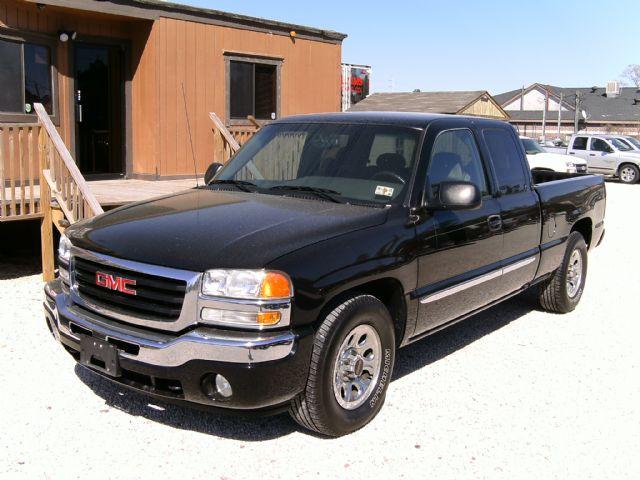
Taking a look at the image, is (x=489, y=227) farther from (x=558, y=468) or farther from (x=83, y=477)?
(x=83, y=477)

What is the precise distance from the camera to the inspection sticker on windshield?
4.50 m

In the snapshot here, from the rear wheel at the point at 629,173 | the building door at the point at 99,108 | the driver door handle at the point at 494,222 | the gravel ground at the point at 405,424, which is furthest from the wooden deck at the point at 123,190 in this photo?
the rear wheel at the point at 629,173

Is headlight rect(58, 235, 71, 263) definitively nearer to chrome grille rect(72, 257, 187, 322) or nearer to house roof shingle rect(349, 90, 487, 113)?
chrome grille rect(72, 257, 187, 322)

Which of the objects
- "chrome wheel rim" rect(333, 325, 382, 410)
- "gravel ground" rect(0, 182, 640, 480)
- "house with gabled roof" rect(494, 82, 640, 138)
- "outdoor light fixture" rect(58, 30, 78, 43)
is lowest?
"gravel ground" rect(0, 182, 640, 480)

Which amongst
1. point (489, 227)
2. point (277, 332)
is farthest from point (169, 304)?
point (489, 227)

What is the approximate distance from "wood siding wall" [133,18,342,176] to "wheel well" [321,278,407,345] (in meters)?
7.73

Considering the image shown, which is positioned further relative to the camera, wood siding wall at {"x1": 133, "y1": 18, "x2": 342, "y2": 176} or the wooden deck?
wood siding wall at {"x1": 133, "y1": 18, "x2": 342, "y2": 176}

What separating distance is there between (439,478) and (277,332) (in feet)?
3.82

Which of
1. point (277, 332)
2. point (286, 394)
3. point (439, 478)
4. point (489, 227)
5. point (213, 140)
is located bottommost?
point (439, 478)

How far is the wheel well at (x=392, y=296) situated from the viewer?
414 cm

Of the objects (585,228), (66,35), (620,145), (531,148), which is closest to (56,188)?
(66,35)

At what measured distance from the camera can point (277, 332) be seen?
3447mm

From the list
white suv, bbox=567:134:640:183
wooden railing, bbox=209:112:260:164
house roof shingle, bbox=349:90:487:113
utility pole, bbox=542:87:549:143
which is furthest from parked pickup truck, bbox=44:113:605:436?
utility pole, bbox=542:87:549:143

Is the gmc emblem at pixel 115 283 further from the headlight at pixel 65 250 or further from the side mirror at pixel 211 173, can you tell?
the side mirror at pixel 211 173
